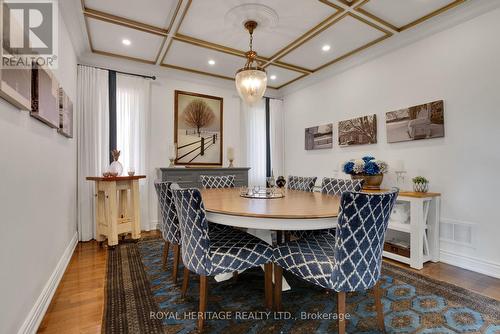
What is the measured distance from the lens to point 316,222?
5.04 feet

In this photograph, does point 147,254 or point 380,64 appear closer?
point 147,254

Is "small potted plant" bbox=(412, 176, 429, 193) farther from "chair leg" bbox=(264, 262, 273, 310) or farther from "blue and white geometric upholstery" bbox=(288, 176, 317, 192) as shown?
"chair leg" bbox=(264, 262, 273, 310)

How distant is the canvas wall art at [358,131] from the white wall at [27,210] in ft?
12.3

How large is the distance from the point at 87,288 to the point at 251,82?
8.17 ft

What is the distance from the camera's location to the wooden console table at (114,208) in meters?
3.16

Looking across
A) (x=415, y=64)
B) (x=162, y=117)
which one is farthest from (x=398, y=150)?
(x=162, y=117)

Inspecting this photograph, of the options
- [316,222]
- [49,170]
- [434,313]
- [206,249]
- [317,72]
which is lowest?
[434,313]

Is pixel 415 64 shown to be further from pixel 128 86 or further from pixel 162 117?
pixel 128 86

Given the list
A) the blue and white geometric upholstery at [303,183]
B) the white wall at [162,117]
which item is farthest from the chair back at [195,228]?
the white wall at [162,117]

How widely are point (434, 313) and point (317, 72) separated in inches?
152

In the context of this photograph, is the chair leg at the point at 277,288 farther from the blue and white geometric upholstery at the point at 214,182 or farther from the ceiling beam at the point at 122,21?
the ceiling beam at the point at 122,21

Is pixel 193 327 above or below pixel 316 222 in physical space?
below

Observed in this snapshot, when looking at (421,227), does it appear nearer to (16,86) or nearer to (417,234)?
(417,234)

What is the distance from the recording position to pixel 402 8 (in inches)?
105
